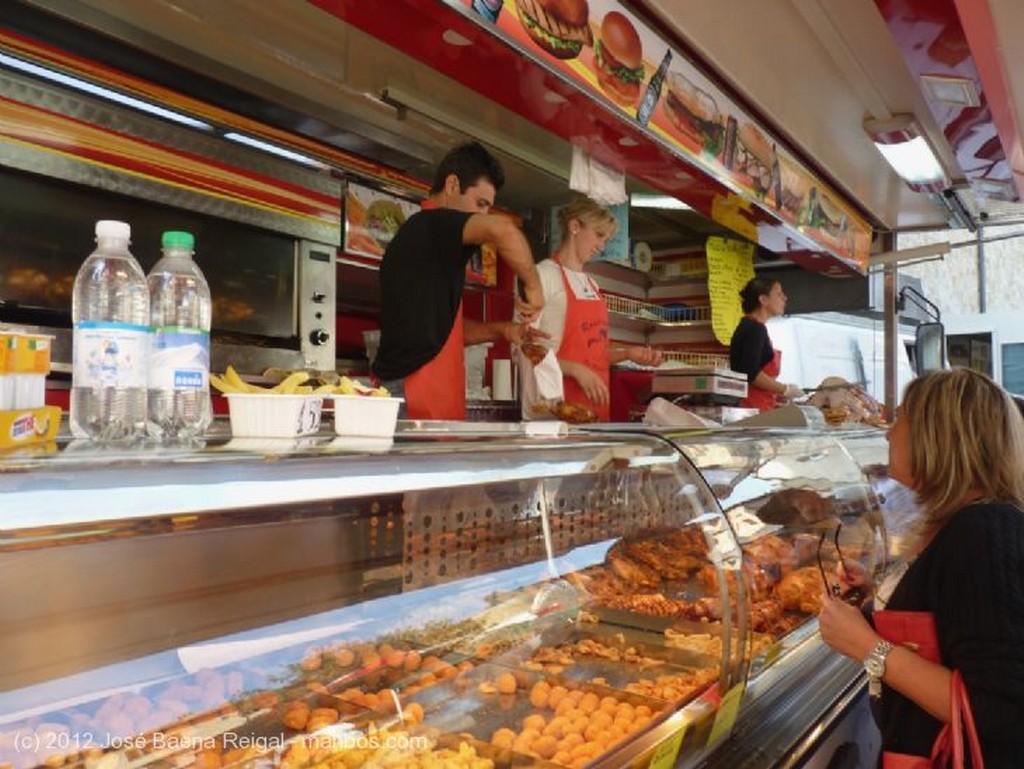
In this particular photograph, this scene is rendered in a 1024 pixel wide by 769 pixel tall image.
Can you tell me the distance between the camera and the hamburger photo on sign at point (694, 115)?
378cm

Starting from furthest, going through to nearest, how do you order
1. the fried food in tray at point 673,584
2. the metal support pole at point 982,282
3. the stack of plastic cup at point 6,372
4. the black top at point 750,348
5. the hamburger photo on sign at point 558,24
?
the metal support pole at point 982,282, the black top at point 750,348, the hamburger photo on sign at point 558,24, the fried food in tray at point 673,584, the stack of plastic cup at point 6,372

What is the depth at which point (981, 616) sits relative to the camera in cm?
155

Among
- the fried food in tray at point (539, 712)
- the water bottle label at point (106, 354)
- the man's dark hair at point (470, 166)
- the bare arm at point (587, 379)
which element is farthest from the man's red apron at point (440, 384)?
the water bottle label at point (106, 354)

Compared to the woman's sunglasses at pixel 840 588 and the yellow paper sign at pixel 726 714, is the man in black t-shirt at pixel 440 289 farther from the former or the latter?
the yellow paper sign at pixel 726 714

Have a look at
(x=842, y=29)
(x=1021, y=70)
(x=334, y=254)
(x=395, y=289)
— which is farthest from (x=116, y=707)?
(x=1021, y=70)

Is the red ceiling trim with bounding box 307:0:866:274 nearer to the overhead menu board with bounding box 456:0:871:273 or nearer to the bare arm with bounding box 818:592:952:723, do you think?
the overhead menu board with bounding box 456:0:871:273

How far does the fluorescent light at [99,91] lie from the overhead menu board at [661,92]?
5.38 feet

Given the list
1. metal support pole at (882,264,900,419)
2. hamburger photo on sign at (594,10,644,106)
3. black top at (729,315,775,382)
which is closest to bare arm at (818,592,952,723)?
hamburger photo on sign at (594,10,644,106)

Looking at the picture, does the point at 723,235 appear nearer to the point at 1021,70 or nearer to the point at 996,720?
the point at 1021,70

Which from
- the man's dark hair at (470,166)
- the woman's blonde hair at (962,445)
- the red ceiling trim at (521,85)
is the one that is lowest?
the woman's blonde hair at (962,445)

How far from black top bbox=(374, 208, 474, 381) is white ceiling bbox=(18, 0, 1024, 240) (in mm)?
1363

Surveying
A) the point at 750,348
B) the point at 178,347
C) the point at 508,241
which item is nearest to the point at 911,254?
the point at 750,348

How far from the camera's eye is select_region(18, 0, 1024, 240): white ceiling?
11.6ft

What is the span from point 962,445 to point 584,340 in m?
2.34
